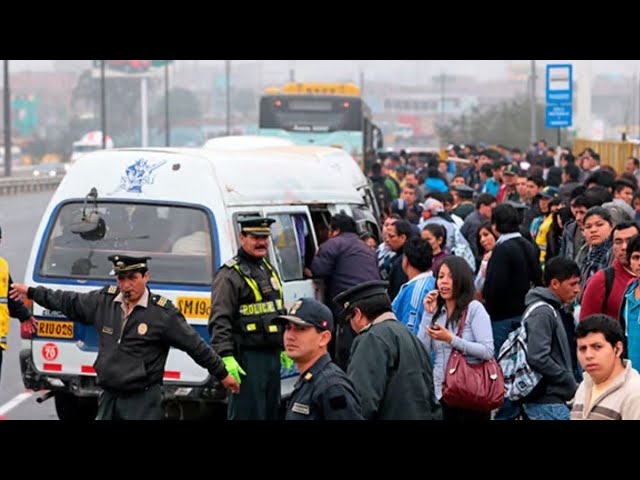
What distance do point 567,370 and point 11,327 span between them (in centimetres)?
1110

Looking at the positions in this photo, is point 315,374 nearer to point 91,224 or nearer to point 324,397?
point 324,397

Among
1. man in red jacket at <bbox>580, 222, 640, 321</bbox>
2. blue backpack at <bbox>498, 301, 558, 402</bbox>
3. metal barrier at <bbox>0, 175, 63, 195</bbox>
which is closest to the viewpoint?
blue backpack at <bbox>498, 301, 558, 402</bbox>

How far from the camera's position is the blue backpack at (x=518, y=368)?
787 cm

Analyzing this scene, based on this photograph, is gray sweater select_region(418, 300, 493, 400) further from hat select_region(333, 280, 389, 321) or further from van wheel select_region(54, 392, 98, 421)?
van wheel select_region(54, 392, 98, 421)

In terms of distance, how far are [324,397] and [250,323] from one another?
10.6 ft

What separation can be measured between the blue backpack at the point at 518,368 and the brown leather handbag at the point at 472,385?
0.05 m

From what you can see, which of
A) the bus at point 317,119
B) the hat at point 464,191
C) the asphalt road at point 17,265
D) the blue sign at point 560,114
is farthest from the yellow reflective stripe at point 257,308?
the blue sign at point 560,114

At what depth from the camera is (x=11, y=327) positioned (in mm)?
17625

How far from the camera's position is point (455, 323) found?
26.9 ft

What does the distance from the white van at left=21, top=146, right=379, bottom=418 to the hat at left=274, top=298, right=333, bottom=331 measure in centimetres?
415

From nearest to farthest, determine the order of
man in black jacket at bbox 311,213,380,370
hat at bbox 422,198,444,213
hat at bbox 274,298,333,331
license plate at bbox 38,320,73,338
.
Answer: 1. hat at bbox 274,298,333,331
2. license plate at bbox 38,320,73,338
3. man in black jacket at bbox 311,213,380,370
4. hat at bbox 422,198,444,213

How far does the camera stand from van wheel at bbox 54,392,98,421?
10.9m

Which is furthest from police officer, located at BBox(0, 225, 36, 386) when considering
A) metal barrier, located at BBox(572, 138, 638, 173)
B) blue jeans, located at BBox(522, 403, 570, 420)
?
metal barrier, located at BBox(572, 138, 638, 173)

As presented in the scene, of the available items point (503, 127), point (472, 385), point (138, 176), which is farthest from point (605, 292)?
point (503, 127)
